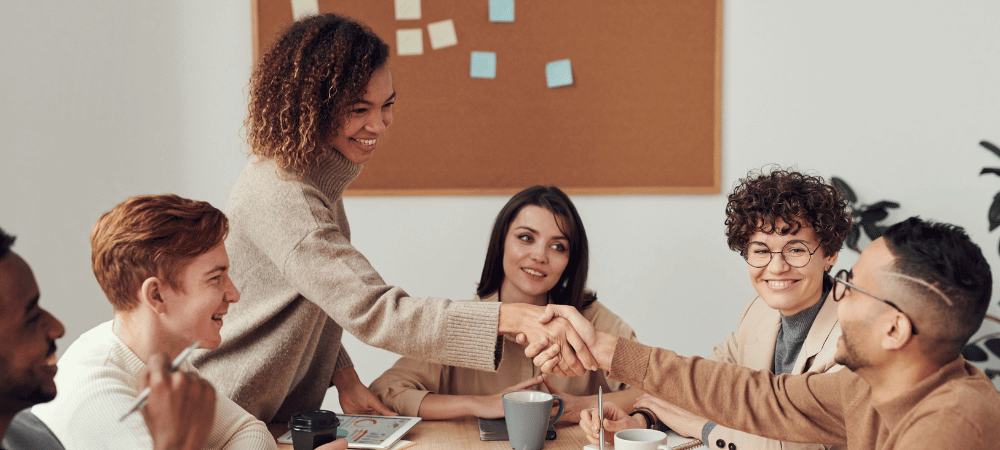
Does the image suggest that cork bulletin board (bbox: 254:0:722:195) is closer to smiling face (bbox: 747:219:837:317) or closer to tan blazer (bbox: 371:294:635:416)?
tan blazer (bbox: 371:294:635:416)

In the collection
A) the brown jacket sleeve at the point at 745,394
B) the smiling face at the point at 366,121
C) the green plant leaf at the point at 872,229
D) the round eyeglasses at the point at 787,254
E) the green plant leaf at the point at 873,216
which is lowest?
the brown jacket sleeve at the point at 745,394

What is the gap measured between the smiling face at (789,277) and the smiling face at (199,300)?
3.61ft

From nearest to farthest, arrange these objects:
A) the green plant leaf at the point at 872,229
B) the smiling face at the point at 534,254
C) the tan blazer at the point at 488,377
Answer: the tan blazer at the point at 488,377 → the smiling face at the point at 534,254 → the green plant leaf at the point at 872,229

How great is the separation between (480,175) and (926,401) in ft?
6.12

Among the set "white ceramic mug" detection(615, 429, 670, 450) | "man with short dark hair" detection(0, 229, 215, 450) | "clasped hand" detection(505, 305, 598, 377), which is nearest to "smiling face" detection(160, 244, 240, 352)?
"man with short dark hair" detection(0, 229, 215, 450)

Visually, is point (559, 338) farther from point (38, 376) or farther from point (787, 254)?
point (38, 376)

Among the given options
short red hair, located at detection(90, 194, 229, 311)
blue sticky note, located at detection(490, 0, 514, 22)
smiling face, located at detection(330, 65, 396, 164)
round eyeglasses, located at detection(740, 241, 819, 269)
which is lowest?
round eyeglasses, located at detection(740, 241, 819, 269)

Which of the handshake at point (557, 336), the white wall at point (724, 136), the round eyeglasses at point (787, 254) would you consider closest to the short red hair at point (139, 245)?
the handshake at point (557, 336)

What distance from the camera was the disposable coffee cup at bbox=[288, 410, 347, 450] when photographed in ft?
4.44

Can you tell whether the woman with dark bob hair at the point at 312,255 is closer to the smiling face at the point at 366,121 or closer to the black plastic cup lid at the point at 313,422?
the smiling face at the point at 366,121

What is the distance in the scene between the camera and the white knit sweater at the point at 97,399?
39.4 inches

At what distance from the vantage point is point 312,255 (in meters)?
1.41

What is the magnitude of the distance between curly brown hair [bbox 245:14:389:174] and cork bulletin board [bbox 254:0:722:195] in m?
1.10

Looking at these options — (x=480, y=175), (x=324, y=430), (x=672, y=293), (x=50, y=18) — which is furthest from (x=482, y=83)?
(x=324, y=430)
